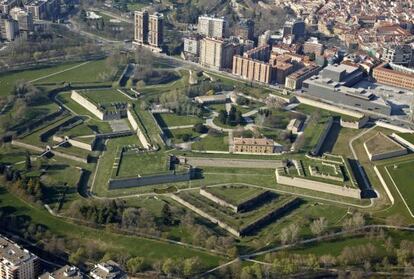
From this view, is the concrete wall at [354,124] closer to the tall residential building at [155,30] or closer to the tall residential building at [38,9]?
the tall residential building at [155,30]

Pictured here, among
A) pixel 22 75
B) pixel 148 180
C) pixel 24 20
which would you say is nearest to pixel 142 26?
pixel 24 20

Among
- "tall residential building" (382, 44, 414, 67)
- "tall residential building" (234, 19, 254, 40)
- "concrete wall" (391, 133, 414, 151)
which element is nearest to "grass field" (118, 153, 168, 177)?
"concrete wall" (391, 133, 414, 151)

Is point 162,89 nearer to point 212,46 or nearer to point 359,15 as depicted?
point 212,46

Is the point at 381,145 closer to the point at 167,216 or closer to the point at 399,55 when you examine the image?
the point at 167,216

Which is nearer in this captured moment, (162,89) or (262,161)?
(262,161)

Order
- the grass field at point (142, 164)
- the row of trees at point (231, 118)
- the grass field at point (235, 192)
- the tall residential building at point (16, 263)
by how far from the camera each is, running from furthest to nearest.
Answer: the row of trees at point (231, 118)
the grass field at point (142, 164)
the grass field at point (235, 192)
the tall residential building at point (16, 263)

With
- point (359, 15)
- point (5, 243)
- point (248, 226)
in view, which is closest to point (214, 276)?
point (248, 226)

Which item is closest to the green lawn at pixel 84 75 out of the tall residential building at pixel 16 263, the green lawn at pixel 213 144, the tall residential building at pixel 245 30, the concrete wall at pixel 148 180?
the green lawn at pixel 213 144
